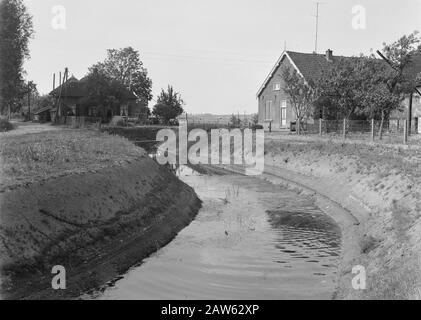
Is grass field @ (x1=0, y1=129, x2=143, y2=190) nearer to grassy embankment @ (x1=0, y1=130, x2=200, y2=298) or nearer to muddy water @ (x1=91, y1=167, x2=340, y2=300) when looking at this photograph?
grassy embankment @ (x1=0, y1=130, x2=200, y2=298)

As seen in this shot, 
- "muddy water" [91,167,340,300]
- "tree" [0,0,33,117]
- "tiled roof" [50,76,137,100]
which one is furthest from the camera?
"tiled roof" [50,76,137,100]

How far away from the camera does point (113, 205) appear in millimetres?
17031

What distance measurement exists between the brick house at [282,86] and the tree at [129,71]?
3938 cm

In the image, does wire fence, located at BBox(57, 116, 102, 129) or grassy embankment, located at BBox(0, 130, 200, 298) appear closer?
grassy embankment, located at BBox(0, 130, 200, 298)

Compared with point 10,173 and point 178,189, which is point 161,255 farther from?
point 178,189

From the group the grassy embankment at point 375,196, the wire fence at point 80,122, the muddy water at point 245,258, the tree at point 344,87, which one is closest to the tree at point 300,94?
the tree at point 344,87

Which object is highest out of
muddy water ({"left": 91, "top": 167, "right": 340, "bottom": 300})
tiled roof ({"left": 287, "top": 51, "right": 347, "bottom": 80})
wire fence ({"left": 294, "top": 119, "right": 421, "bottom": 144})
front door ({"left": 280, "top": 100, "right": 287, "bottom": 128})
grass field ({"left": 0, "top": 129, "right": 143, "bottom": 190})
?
tiled roof ({"left": 287, "top": 51, "right": 347, "bottom": 80})

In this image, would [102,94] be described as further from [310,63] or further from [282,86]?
[310,63]

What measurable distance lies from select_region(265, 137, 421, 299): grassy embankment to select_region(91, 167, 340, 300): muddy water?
1.21 meters

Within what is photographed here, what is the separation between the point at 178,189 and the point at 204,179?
8914mm

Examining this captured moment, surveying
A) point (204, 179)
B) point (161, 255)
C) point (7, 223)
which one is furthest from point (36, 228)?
point (204, 179)

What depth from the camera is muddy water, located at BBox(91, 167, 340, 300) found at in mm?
12484

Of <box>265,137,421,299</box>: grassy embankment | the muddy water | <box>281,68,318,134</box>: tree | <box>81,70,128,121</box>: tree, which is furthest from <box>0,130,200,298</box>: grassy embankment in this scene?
<box>81,70,128,121</box>: tree

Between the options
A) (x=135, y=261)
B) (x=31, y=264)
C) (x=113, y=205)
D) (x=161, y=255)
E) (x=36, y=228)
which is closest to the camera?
(x=31, y=264)
